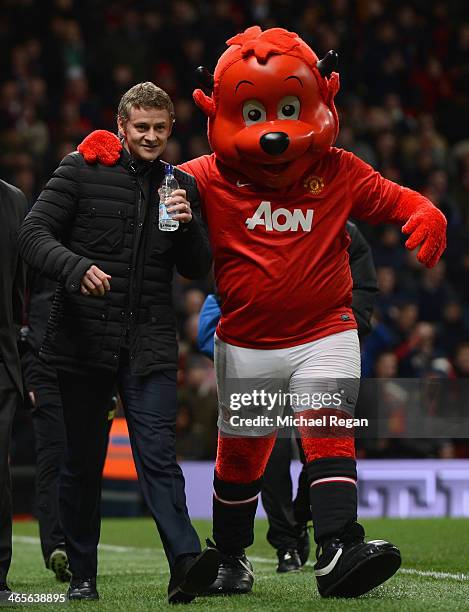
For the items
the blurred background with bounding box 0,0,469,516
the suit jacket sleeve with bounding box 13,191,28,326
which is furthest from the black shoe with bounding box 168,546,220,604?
the blurred background with bounding box 0,0,469,516

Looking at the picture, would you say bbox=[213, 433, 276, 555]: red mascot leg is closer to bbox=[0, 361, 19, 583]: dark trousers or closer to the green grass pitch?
the green grass pitch

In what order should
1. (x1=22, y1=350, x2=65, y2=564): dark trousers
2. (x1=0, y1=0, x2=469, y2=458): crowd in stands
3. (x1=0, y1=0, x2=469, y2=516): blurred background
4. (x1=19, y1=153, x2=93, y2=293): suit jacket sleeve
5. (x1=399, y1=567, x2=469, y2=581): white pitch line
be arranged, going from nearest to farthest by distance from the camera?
(x1=19, y1=153, x2=93, y2=293): suit jacket sleeve < (x1=399, y1=567, x2=469, y2=581): white pitch line < (x1=22, y1=350, x2=65, y2=564): dark trousers < (x1=0, y1=0, x2=469, y2=516): blurred background < (x1=0, y1=0, x2=469, y2=458): crowd in stands

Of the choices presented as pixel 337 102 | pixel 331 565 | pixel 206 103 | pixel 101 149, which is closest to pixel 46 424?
pixel 101 149

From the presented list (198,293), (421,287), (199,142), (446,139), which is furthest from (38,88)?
(446,139)

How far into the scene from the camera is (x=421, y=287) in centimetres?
1312

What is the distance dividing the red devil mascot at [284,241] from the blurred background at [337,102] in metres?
5.56

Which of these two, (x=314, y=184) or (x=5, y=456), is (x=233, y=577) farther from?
(x=314, y=184)

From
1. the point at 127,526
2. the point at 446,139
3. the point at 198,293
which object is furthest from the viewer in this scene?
the point at 446,139

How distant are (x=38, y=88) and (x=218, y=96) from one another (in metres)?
7.82

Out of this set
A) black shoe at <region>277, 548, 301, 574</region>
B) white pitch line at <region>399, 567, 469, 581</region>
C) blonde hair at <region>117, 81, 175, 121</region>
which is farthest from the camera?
black shoe at <region>277, 548, 301, 574</region>

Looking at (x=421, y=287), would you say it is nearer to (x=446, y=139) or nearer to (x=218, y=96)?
(x=446, y=139)

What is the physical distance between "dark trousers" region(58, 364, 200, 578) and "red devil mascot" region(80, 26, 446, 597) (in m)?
0.39

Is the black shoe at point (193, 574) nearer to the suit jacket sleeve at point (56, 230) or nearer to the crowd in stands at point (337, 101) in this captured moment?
the suit jacket sleeve at point (56, 230)

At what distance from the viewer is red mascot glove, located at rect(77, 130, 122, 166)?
4.86 meters
